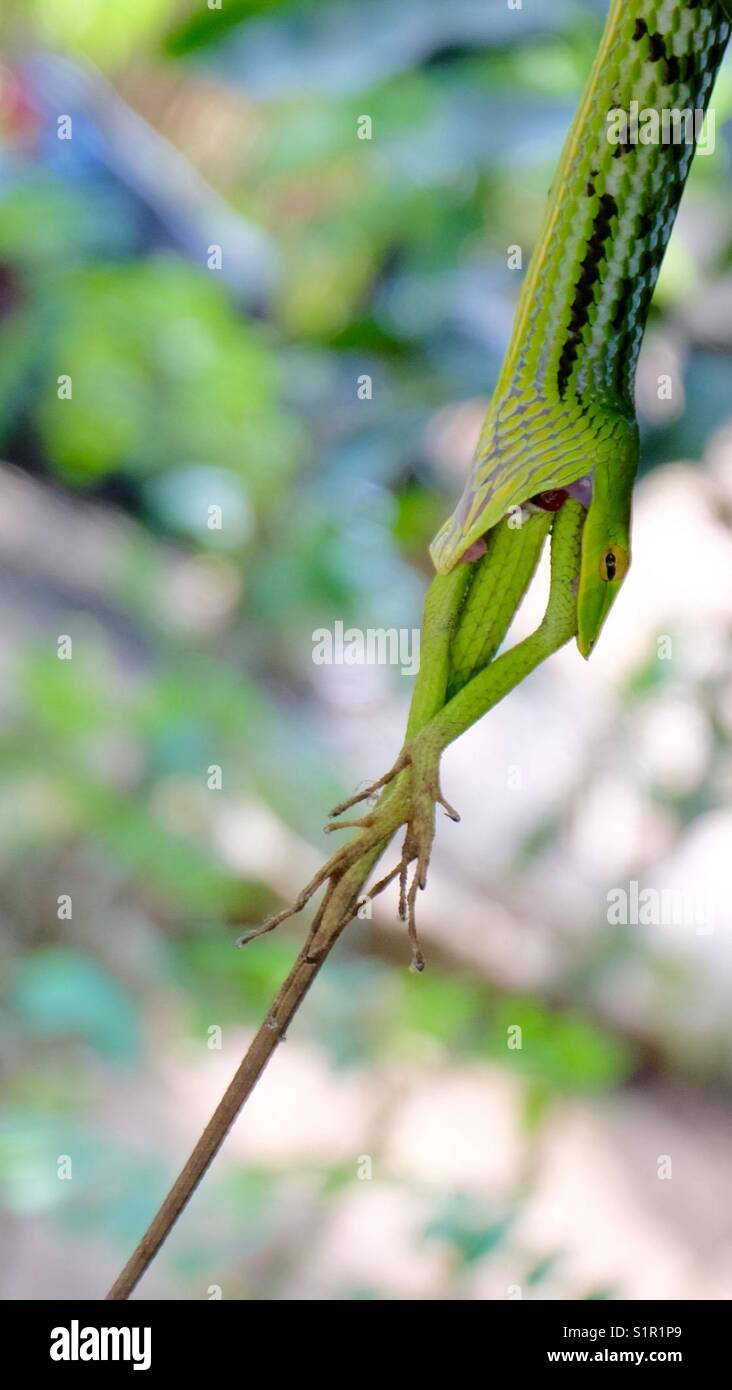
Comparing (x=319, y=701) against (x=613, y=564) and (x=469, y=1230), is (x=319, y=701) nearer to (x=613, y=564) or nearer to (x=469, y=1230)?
(x=469, y=1230)

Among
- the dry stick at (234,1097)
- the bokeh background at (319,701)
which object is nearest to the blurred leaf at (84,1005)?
the bokeh background at (319,701)

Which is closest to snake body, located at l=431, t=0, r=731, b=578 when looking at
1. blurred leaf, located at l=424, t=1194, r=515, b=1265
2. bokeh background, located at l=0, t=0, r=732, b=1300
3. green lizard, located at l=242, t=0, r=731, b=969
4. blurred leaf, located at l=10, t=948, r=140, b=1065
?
green lizard, located at l=242, t=0, r=731, b=969

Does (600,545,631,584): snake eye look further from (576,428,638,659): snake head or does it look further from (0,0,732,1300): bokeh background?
(0,0,732,1300): bokeh background

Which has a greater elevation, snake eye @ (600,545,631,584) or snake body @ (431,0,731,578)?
snake body @ (431,0,731,578)

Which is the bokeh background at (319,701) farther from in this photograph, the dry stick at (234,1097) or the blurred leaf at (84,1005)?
the dry stick at (234,1097)

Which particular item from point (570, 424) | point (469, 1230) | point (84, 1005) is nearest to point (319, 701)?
point (84, 1005)
